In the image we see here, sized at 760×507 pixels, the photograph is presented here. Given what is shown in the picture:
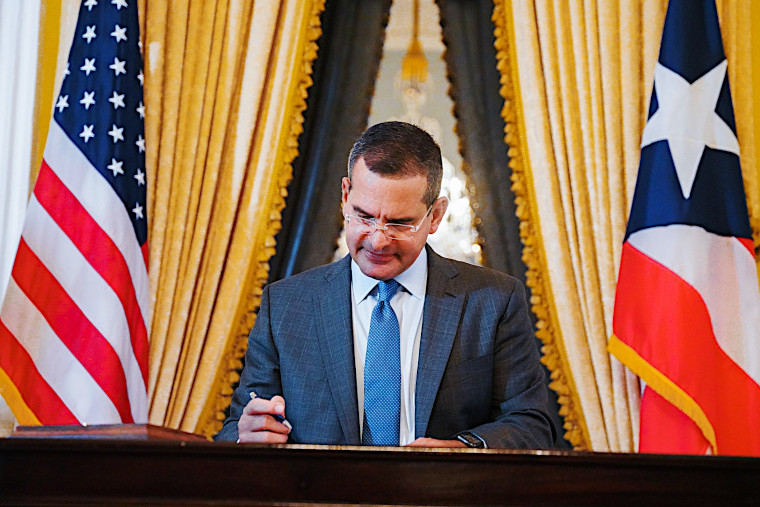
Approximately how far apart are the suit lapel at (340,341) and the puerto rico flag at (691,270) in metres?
1.59

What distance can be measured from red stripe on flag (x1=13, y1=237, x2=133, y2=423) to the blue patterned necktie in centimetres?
165


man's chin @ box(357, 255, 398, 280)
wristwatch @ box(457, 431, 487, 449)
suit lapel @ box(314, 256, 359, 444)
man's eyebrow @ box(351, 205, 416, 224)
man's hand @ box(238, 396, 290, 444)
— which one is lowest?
wristwatch @ box(457, 431, 487, 449)

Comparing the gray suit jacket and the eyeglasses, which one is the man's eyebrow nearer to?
the eyeglasses

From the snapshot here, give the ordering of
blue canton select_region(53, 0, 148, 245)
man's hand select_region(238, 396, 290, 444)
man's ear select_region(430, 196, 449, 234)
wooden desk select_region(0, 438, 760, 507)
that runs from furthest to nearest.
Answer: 1. blue canton select_region(53, 0, 148, 245)
2. man's ear select_region(430, 196, 449, 234)
3. man's hand select_region(238, 396, 290, 444)
4. wooden desk select_region(0, 438, 760, 507)

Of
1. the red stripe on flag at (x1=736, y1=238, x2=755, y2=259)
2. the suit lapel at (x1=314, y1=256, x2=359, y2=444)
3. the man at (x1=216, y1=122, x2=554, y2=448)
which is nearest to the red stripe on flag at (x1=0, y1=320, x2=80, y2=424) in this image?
the man at (x1=216, y1=122, x2=554, y2=448)

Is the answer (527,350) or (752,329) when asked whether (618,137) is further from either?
(527,350)

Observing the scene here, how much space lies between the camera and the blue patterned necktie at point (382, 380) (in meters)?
2.48

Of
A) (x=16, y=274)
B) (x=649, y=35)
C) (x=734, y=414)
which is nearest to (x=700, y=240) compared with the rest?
(x=734, y=414)

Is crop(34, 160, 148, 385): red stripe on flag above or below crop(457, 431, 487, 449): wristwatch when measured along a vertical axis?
above

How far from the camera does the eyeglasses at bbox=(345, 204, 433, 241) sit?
98.3 inches

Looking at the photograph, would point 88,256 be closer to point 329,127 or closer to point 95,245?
point 95,245

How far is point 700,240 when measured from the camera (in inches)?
148

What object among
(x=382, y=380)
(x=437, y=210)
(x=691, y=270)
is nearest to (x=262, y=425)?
(x=382, y=380)

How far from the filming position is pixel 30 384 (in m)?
3.76
